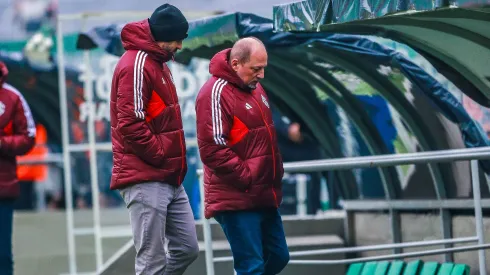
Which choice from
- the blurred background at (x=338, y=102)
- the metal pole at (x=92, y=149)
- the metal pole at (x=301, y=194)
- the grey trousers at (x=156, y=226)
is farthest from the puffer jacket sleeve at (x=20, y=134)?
the metal pole at (x=301, y=194)

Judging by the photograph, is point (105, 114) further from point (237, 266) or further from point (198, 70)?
point (237, 266)

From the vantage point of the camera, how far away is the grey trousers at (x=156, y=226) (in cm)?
742

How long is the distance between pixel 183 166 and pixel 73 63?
9.39 m

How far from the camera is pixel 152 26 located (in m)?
7.49

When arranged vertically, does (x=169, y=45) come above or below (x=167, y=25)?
below

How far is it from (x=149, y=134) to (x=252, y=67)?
2.13 ft

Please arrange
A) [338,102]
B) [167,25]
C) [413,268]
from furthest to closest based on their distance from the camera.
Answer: [338,102], [413,268], [167,25]

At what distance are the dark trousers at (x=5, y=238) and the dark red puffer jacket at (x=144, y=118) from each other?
2.42m

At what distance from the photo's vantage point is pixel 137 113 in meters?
7.33

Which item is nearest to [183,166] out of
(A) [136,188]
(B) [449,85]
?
(A) [136,188]

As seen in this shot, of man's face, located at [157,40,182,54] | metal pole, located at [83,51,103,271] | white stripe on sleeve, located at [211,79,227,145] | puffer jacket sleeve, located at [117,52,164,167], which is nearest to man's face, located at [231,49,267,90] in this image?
white stripe on sleeve, located at [211,79,227,145]

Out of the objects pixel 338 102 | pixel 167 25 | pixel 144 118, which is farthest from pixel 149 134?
pixel 338 102

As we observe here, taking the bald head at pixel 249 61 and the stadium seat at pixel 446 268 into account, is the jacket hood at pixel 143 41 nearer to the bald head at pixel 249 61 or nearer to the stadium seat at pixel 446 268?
the bald head at pixel 249 61

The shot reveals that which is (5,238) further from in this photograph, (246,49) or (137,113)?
(246,49)
